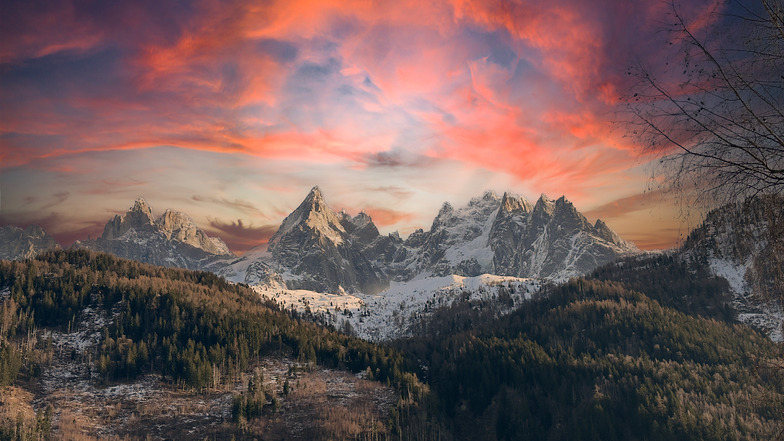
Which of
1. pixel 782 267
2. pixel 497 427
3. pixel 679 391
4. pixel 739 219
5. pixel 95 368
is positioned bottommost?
pixel 497 427

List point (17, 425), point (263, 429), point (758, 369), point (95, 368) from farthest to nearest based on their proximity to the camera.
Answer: point (95, 368)
point (263, 429)
point (17, 425)
point (758, 369)

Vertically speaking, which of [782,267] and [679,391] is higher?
[782,267]

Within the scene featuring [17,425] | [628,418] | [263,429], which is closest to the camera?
[17,425]

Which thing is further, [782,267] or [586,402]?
[586,402]

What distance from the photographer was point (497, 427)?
191625 millimetres

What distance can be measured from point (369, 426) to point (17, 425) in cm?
10597

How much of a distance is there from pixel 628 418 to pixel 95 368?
692 ft

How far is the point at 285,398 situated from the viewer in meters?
186

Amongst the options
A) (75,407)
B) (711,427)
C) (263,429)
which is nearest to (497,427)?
(711,427)

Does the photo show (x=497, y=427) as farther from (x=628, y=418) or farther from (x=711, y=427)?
(x=711, y=427)

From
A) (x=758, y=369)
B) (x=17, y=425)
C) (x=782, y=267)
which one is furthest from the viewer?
(x=17, y=425)

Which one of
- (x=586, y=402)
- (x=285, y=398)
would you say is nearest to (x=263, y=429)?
(x=285, y=398)

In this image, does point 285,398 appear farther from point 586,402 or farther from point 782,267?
point 782,267

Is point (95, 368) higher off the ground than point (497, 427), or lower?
higher
